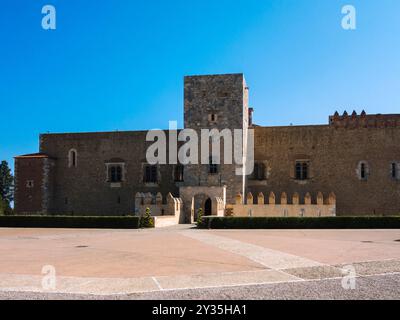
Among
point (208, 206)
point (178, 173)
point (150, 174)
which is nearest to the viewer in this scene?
point (208, 206)

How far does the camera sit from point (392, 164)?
1341 inches

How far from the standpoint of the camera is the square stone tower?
33.5 meters

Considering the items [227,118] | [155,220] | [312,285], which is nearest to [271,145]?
[227,118]

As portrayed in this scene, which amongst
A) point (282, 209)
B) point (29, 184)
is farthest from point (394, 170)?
point (29, 184)

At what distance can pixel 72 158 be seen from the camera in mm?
39375

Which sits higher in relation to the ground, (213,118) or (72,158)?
(213,118)

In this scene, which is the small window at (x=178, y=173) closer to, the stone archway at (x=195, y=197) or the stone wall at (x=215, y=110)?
the stone wall at (x=215, y=110)

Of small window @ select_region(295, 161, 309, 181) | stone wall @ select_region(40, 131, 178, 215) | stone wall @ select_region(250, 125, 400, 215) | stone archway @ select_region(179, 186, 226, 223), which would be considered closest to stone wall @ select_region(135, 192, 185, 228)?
stone archway @ select_region(179, 186, 226, 223)

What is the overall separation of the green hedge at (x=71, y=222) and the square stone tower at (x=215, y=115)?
7.50 m

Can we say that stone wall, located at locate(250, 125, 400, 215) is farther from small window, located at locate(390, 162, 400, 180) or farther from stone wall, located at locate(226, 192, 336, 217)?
stone wall, located at locate(226, 192, 336, 217)

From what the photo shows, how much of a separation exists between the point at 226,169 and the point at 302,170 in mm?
6130

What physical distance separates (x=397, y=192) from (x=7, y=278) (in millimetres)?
30303

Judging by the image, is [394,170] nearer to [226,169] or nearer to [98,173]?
[226,169]
